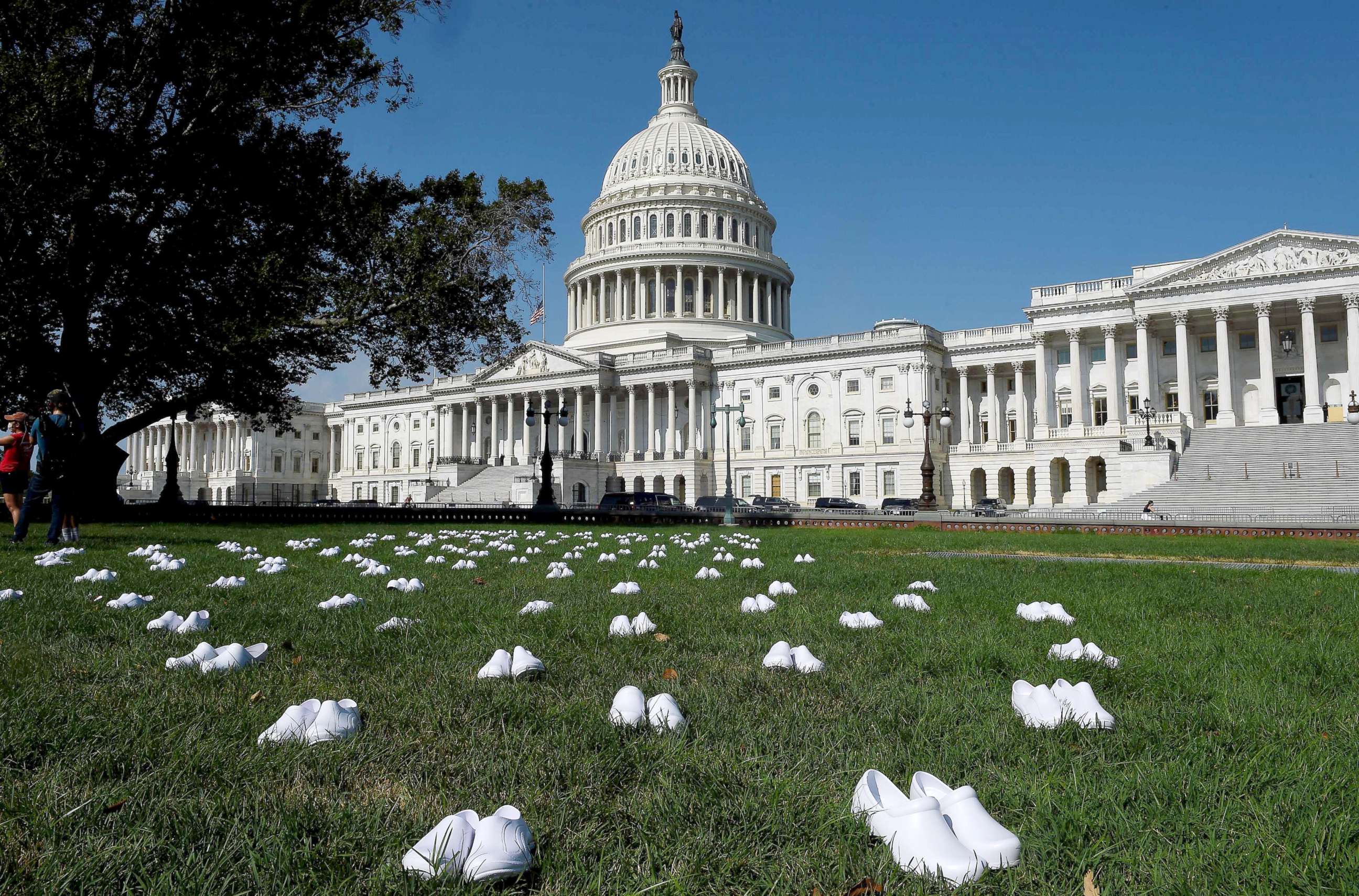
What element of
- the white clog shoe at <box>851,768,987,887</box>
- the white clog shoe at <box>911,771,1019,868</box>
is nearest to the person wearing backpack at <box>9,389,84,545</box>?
the white clog shoe at <box>851,768,987,887</box>

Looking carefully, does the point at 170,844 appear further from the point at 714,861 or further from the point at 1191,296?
the point at 1191,296

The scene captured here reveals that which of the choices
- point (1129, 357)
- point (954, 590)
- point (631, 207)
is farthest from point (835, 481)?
point (954, 590)

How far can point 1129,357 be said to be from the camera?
64.1 m

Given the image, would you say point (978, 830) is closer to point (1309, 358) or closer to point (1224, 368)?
point (1224, 368)

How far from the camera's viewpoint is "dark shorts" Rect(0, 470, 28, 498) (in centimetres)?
1335

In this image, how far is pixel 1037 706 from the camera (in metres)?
3.59

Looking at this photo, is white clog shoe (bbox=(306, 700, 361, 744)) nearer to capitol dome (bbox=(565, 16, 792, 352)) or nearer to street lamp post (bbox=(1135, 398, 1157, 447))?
street lamp post (bbox=(1135, 398, 1157, 447))

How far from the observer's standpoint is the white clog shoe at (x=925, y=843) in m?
2.25

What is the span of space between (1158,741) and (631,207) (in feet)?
336

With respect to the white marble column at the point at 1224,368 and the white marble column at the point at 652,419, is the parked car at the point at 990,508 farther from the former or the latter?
the white marble column at the point at 652,419

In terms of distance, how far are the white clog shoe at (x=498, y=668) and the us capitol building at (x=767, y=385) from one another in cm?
2904

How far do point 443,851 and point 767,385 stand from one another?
82391mm

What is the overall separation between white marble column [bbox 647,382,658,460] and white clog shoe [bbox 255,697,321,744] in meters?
83.6

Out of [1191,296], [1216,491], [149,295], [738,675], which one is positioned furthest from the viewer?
[1191,296]
